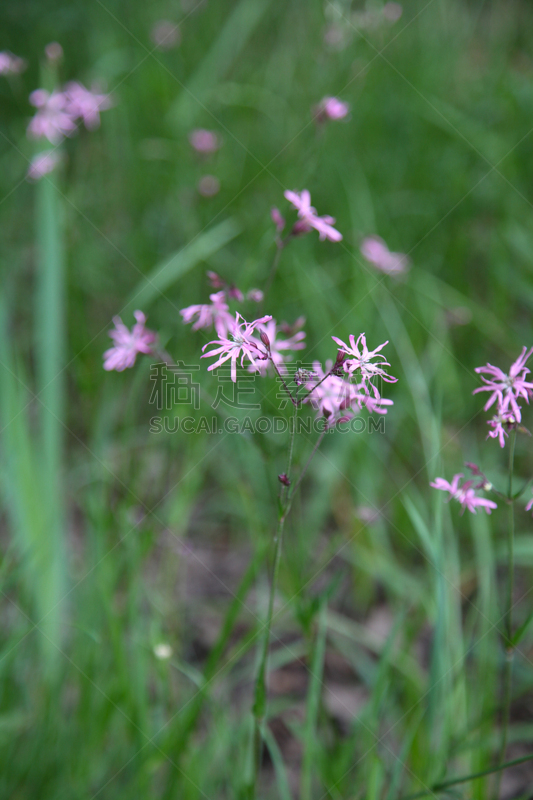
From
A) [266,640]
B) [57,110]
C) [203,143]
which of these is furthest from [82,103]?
[266,640]

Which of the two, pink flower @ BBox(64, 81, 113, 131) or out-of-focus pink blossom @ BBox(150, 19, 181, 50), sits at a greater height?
out-of-focus pink blossom @ BBox(150, 19, 181, 50)

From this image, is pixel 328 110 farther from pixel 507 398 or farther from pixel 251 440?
pixel 507 398

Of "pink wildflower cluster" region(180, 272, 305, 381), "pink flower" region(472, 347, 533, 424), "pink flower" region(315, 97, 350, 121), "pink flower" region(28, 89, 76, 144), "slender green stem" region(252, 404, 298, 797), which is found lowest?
"slender green stem" region(252, 404, 298, 797)

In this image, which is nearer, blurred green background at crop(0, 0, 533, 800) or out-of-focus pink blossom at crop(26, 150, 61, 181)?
blurred green background at crop(0, 0, 533, 800)

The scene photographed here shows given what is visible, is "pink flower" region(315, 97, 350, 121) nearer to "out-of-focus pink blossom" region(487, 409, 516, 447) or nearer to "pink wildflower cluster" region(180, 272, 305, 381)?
"pink wildflower cluster" region(180, 272, 305, 381)

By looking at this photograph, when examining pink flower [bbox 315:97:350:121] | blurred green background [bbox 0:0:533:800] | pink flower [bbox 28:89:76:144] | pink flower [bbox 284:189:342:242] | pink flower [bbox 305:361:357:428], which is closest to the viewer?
pink flower [bbox 305:361:357:428]

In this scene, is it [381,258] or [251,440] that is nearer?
[251,440]

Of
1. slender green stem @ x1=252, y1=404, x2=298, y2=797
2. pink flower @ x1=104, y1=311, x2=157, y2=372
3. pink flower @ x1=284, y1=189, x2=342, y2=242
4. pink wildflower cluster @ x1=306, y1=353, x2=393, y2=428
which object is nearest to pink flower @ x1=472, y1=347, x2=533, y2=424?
pink wildflower cluster @ x1=306, y1=353, x2=393, y2=428
